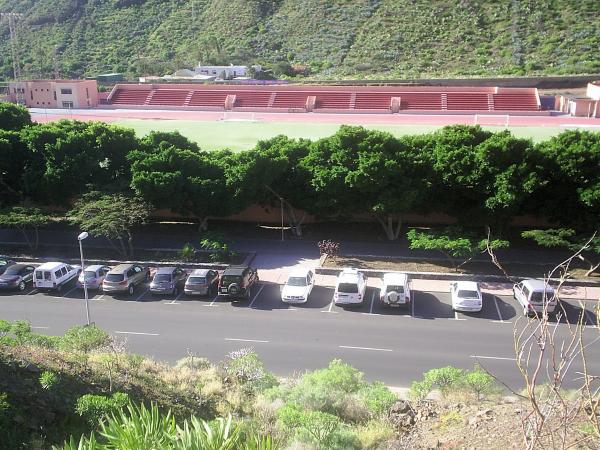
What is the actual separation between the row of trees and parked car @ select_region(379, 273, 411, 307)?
4.49 metres

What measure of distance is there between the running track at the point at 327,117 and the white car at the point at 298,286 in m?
26.3

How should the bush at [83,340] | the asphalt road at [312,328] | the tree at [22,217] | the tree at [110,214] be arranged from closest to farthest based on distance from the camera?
the bush at [83,340]
the asphalt road at [312,328]
the tree at [110,214]
the tree at [22,217]

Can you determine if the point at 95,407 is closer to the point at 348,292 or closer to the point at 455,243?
the point at 348,292

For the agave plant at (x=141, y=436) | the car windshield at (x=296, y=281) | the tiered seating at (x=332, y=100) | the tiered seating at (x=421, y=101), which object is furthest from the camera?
the tiered seating at (x=332, y=100)

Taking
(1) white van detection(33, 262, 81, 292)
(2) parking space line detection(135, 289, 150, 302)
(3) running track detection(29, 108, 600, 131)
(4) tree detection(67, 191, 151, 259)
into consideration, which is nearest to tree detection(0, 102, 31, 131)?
(4) tree detection(67, 191, 151, 259)

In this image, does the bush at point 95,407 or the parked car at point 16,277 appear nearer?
the bush at point 95,407

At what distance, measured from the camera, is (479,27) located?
7231cm

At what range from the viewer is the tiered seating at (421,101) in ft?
169

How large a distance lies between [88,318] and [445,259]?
43.3 ft

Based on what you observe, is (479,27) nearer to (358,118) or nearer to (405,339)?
(358,118)

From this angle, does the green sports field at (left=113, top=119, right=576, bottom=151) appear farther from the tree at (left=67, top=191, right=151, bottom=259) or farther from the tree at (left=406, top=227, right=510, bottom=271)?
the tree at (left=406, top=227, right=510, bottom=271)

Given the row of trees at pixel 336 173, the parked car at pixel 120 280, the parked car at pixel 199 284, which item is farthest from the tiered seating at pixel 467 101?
the parked car at pixel 120 280

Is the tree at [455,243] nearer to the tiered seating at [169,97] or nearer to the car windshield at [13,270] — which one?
the car windshield at [13,270]

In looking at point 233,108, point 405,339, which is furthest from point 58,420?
point 233,108
